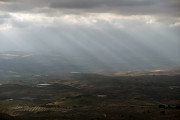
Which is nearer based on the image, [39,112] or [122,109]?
[39,112]

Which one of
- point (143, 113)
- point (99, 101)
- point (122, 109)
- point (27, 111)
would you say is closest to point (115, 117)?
point (143, 113)

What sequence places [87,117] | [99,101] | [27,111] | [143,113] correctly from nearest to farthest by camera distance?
1. [87,117]
2. [143,113]
3. [27,111]
4. [99,101]

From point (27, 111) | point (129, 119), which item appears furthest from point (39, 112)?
point (129, 119)

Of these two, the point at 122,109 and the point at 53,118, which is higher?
the point at 53,118

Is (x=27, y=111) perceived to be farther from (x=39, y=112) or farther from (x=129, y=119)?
(x=129, y=119)

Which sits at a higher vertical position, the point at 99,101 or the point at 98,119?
the point at 98,119

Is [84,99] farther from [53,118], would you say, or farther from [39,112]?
[53,118]

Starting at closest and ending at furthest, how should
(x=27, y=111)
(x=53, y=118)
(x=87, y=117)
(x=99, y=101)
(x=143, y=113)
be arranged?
1. (x=53, y=118)
2. (x=87, y=117)
3. (x=143, y=113)
4. (x=27, y=111)
5. (x=99, y=101)

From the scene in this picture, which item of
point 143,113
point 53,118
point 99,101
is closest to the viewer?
point 53,118

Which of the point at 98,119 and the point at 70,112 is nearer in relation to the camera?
the point at 98,119
